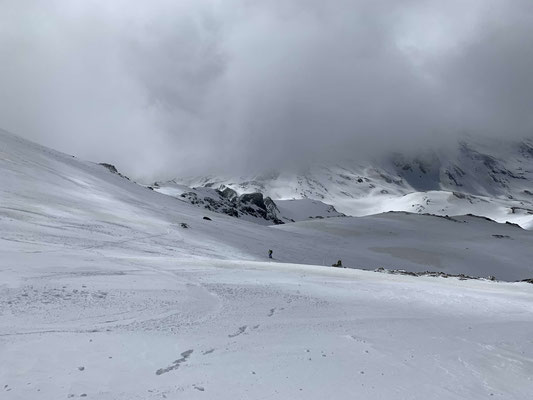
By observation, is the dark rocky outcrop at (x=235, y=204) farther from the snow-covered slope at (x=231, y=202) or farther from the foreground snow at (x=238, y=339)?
the foreground snow at (x=238, y=339)

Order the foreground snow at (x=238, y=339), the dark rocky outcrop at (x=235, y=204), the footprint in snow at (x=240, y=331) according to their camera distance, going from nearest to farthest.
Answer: the foreground snow at (x=238, y=339) → the footprint in snow at (x=240, y=331) → the dark rocky outcrop at (x=235, y=204)

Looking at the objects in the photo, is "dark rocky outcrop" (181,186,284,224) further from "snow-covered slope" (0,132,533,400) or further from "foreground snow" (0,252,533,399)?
"foreground snow" (0,252,533,399)

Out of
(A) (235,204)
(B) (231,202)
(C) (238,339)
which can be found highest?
(B) (231,202)

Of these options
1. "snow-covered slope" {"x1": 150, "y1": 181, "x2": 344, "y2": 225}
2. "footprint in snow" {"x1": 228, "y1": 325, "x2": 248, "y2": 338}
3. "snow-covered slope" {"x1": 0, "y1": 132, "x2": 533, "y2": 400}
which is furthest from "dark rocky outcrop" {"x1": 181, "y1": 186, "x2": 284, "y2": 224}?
"footprint in snow" {"x1": 228, "y1": 325, "x2": 248, "y2": 338}

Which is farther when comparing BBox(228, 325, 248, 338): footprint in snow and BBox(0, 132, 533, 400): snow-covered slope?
BBox(228, 325, 248, 338): footprint in snow

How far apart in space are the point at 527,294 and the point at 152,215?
30076 millimetres

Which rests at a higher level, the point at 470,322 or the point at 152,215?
the point at 152,215

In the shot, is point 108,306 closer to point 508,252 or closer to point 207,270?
point 207,270

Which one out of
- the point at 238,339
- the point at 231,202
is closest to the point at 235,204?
the point at 231,202

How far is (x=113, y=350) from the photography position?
790 cm

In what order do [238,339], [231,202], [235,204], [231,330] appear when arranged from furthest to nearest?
[231,202], [235,204], [231,330], [238,339]

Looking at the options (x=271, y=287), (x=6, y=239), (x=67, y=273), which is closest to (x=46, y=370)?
(x=67, y=273)

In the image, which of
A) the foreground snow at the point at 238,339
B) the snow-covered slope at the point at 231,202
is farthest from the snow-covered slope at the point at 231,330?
the snow-covered slope at the point at 231,202

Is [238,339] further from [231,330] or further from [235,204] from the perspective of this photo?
[235,204]
